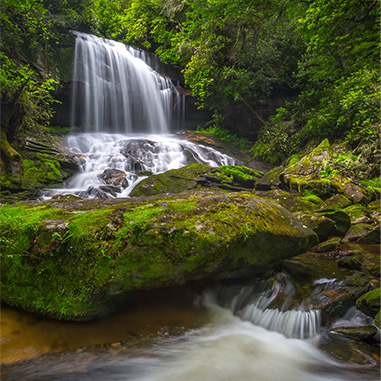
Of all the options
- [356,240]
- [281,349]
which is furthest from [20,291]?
[356,240]

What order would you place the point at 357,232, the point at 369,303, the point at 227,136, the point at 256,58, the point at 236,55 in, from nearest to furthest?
the point at 369,303 → the point at 357,232 → the point at 236,55 → the point at 256,58 → the point at 227,136

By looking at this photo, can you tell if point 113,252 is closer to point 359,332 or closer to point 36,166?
point 359,332

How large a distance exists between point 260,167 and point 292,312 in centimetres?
1130

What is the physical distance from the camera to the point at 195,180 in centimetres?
894

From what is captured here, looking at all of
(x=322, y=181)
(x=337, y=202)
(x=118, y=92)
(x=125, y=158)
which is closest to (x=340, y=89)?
(x=322, y=181)

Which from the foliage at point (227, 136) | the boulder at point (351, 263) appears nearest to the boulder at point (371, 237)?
the boulder at point (351, 263)

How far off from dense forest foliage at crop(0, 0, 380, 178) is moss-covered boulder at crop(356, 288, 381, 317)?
6464 mm

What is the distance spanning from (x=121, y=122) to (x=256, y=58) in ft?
32.4

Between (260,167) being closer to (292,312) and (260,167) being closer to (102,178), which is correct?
(102,178)

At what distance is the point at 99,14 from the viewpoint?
2241cm

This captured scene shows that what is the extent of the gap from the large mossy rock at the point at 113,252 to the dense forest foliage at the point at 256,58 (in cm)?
673

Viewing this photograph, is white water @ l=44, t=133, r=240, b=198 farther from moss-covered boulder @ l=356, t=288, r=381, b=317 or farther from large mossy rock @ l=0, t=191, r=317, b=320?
moss-covered boulder @ l=356, t=288, r=381, b=317

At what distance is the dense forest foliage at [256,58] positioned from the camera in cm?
837

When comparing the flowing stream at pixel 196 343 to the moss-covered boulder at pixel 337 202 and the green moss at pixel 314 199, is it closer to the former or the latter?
the green moss at pixel 314 199
